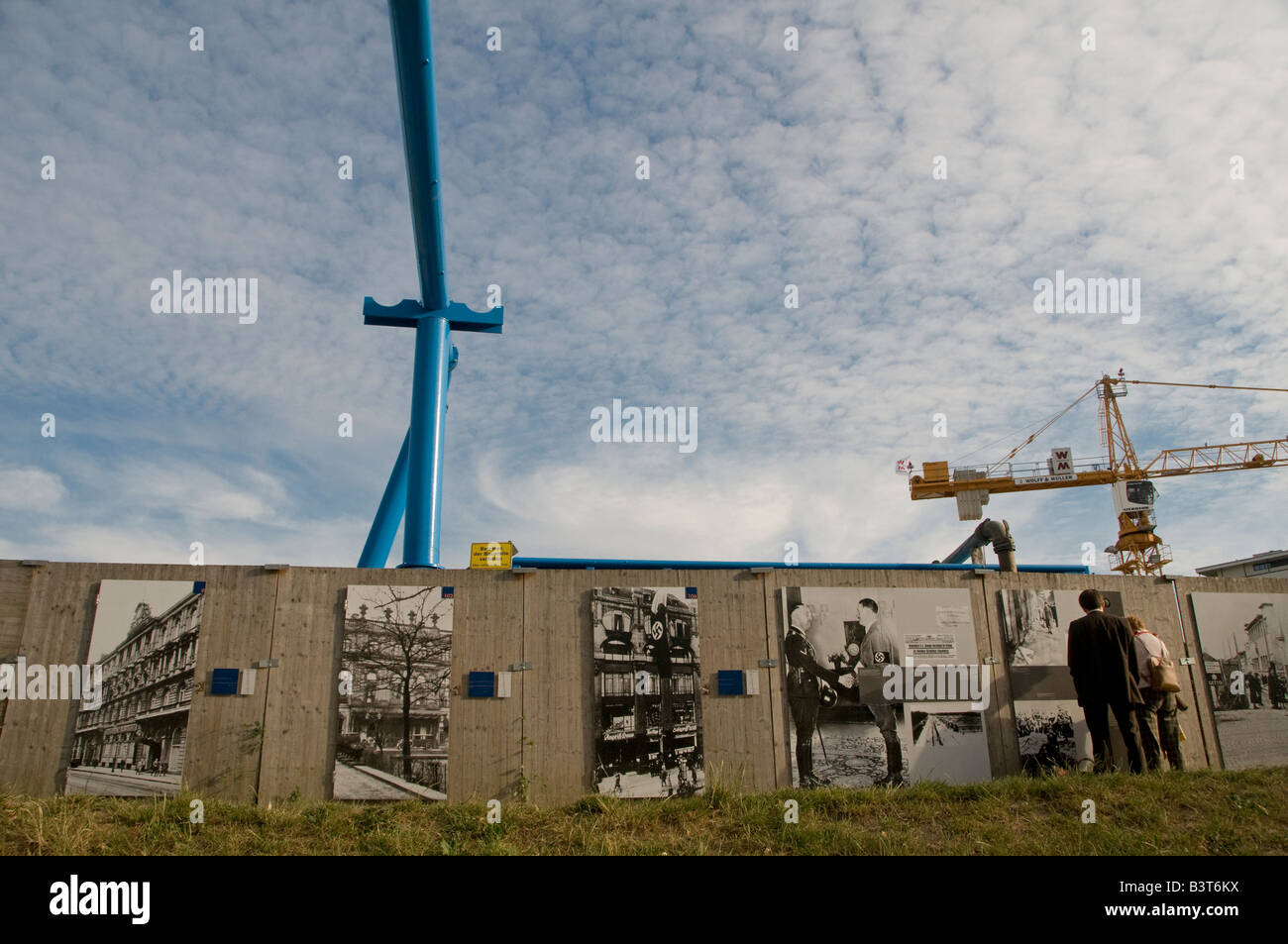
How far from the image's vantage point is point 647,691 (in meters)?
8.59

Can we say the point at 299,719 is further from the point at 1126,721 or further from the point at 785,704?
the point at 1126,721

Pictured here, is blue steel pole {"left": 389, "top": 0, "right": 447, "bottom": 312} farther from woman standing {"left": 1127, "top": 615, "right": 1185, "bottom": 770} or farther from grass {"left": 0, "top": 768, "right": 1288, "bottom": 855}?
woman standing {"left": 1127, "top": 615, "right": 1185, "bottom": 770}

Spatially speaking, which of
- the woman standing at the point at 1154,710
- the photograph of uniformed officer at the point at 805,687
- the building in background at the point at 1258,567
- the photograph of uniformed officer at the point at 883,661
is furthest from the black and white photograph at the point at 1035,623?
the building in background at the point at 1258,567

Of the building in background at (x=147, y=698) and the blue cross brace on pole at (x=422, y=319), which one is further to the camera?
the blue cross brace on pole at (x=422, y=319)

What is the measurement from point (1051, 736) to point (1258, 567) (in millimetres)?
40865

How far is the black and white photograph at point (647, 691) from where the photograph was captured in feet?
27.3

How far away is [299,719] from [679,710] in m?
4.06

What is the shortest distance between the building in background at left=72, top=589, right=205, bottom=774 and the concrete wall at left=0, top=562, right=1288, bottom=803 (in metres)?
0.14

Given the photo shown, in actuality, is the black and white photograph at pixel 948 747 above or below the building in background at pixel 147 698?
below

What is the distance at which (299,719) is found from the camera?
8.20m

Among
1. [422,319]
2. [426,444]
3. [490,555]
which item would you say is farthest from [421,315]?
[490,555]

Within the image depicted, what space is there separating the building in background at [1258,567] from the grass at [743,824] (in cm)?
3651

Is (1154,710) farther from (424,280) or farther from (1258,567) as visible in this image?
(1258,567)

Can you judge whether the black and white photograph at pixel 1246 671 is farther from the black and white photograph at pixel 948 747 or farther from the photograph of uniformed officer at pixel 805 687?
the photograph of uniformed officer at pixel 805 687
